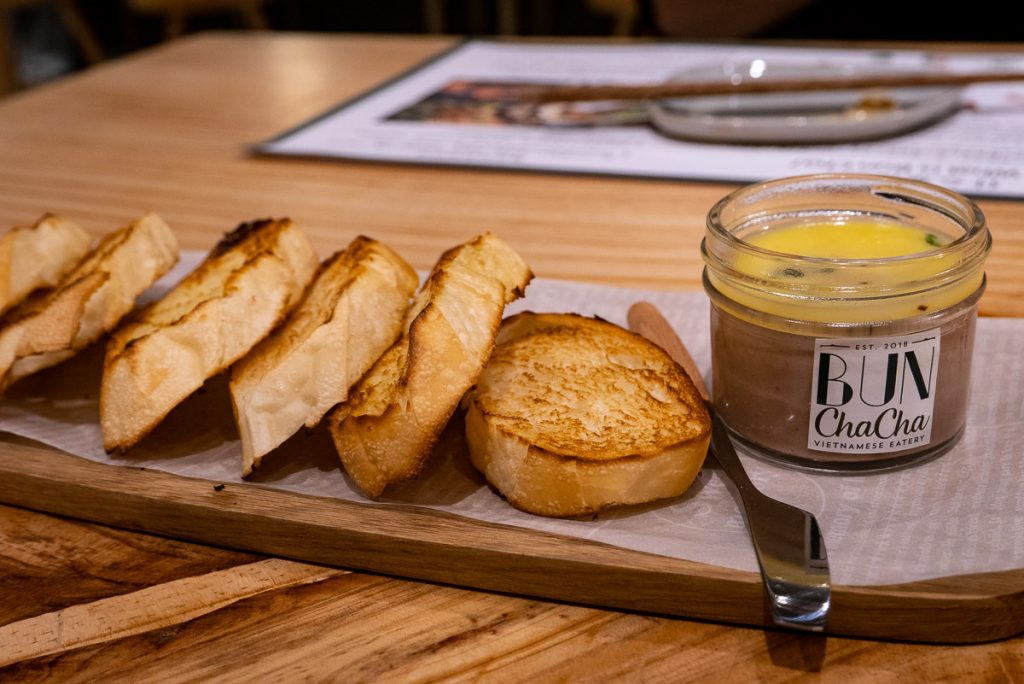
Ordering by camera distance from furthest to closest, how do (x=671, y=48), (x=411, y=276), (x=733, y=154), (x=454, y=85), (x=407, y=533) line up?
(x=671, y=48)
(x=454, y=85)
(x=733, y=154)
(x=411, y=276)
(x=407, y=533)

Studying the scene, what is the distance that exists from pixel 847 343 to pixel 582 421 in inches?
10.6

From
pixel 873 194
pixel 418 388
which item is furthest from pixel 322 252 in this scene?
pixel 873 194

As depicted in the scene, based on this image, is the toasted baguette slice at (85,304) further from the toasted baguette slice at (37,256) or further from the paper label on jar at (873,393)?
the paper label on jar at (873,393)

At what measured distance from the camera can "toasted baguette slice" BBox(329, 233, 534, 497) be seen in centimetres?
93

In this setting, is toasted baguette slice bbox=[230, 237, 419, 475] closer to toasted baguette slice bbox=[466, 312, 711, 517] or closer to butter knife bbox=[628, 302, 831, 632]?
toasted baguette slice bbox=[466, 312, 711, 517]

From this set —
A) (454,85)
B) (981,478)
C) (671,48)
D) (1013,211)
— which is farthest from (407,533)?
(671,48)

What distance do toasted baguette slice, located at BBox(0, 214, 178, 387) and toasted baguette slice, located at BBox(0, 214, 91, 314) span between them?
21 mm

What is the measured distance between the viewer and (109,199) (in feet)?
6.57

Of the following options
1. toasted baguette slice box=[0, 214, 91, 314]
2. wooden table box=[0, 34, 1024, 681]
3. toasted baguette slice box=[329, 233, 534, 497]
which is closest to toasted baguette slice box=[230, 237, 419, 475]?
toasted baguette slice box=[329, 233, 534, 497]

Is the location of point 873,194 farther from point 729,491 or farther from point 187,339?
point 187,339

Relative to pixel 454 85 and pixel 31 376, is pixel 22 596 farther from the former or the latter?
pixel 454 85

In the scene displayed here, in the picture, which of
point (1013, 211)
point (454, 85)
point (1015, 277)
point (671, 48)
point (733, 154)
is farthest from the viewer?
point (671, 48)

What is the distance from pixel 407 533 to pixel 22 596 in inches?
Answer: 14.5

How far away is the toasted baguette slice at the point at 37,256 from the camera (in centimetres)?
123
